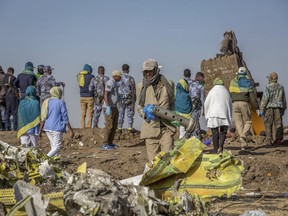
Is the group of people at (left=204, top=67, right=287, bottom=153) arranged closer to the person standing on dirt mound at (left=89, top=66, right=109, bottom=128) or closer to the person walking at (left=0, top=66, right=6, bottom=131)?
the person standing on dirt mound at (left=89, top=66, right=109, bottom=128)

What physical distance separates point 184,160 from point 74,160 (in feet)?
27.2

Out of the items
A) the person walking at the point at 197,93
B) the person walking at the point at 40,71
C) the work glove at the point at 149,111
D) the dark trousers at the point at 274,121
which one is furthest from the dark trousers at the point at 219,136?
the person walking at the point at 40,71

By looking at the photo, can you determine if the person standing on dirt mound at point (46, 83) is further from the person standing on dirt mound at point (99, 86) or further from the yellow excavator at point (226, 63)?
the yellow excavator at point (226, 63)

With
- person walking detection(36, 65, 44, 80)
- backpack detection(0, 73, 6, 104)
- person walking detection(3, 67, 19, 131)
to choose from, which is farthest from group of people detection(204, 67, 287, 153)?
backpack detection(0, 73, 6, 104)

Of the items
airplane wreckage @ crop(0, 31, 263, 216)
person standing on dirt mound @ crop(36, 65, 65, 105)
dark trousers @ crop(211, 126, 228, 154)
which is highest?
person standing on dirt mound @ crop(36, 65, 65, 105)

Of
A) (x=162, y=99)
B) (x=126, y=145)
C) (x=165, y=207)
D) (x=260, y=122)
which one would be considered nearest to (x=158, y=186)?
(x=165, y=207)

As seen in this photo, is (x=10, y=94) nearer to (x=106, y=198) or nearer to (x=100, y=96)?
(x=100, y=96)

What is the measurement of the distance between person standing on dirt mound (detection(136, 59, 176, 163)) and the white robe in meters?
4.19

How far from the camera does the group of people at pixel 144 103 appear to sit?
9586 mm

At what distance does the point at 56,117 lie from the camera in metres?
12.5

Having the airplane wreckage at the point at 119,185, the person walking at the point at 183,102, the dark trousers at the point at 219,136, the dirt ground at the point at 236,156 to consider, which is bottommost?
the dirt ground at the point at 236,156

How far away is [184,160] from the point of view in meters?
6.70

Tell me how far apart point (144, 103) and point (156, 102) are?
0.59 ft

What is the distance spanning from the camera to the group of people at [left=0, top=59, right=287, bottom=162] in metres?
9.59
